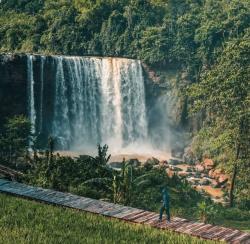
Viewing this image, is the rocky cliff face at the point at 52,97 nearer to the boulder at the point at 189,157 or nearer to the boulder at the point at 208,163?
the boulder at the point at 189,157

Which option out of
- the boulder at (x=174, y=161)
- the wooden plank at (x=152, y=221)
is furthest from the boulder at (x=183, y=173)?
the wooden plank at (x=152, y=221)

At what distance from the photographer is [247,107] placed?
36.1m

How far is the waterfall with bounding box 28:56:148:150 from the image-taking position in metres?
54.8

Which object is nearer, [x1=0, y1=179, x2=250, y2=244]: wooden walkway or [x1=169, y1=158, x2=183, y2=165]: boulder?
[x1=0, y1=179, x2=250, y2=244]: wooden walkway

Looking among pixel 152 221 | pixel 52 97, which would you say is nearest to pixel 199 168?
pixel 52 97

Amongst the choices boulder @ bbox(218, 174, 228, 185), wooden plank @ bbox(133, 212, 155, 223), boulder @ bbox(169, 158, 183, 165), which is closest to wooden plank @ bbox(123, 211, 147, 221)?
wooden plank @ bbox(133, 212, 155, 223)

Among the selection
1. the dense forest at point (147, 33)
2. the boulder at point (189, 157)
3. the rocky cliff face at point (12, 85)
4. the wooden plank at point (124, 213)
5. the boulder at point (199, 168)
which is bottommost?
the boulder at point (199, 168)

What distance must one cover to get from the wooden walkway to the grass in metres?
0.68

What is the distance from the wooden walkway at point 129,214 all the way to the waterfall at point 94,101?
32.0m

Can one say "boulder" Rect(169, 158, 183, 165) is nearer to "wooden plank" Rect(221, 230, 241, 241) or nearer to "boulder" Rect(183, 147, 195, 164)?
"boulder" Rect(183, 147, 195, 164)

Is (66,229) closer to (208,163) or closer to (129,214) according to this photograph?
(129,214)

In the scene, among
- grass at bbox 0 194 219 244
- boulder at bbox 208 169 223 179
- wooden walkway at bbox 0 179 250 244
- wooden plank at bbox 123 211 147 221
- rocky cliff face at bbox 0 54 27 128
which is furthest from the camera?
rocky cliff face at bbox 0 54 27 128

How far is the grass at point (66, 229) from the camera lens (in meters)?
15.0

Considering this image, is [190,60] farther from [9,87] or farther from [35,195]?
[35,195]
